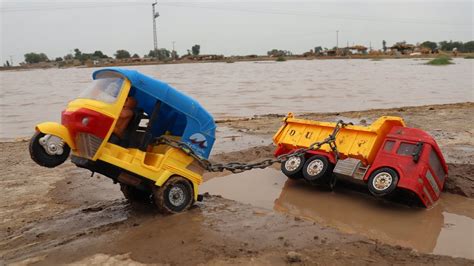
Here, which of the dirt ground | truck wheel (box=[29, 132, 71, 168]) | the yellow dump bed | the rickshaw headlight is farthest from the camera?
the yellow dump bed

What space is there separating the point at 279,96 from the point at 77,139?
17.9 meters

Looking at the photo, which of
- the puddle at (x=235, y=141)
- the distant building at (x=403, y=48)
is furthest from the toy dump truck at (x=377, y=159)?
the distant building at (x=403, y=48)

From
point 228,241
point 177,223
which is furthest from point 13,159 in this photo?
point 228,241

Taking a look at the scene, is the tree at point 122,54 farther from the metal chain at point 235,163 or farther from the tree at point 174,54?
the metal chain at point 235,163

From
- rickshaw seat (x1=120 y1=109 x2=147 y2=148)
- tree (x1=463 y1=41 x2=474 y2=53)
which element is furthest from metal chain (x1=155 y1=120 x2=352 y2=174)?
tree (x1=463 y1=41 x2=474 y2=53)

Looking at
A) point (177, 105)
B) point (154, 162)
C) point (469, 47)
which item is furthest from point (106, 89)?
point (469, 47)

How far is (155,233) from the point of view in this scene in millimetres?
4969

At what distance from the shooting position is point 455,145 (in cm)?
938

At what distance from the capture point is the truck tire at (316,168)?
6801mm

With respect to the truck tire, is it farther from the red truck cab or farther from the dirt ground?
the dirt ground

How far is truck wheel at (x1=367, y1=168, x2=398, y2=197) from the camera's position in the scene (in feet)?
19.6

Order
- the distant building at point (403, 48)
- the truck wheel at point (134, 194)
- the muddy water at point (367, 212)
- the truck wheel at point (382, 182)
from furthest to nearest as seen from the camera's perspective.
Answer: the distant building at point (403, 48), the truck wheel at point (134, 194), the truck wheel at point (382, 182), the muddy water at point (367, 212)

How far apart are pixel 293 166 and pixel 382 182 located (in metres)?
1.53

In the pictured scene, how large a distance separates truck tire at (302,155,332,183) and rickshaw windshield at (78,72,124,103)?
124 inches
